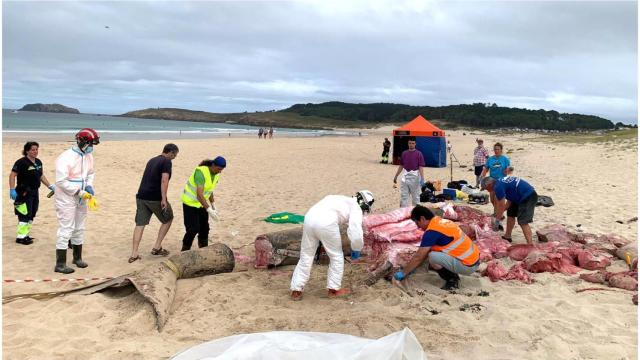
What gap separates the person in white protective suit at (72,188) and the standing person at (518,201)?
634 cm

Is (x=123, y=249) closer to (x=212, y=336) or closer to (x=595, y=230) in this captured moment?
(x=212, y=336)

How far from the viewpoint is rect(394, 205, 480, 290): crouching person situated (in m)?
5.51

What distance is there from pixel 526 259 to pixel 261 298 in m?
3.76

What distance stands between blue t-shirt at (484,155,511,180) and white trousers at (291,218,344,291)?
18.6ft

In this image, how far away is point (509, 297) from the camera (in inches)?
216

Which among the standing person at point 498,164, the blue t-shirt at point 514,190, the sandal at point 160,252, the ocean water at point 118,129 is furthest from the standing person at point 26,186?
the ocean water at point 118,129

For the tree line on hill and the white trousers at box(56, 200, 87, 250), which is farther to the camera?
the tree line on hill

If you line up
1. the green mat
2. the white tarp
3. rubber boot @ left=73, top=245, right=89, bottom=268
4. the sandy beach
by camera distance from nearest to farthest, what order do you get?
the white tarp
the sandy beach
rubber boot @ left=73, top=245, right=89, bottom=268
the green mat

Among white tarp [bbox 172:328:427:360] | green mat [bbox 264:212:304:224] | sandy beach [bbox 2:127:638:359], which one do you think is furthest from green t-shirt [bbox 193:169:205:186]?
white tarp [bbox 172:328:427:360]

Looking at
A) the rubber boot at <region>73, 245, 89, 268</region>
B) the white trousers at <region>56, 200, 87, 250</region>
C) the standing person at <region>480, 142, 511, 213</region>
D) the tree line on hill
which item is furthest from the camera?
the tree line on hill

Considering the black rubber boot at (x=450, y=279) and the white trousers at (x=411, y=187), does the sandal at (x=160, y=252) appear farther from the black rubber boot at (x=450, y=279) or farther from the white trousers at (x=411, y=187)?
the white trousers at (x=411, y=187)

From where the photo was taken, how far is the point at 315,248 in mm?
5430

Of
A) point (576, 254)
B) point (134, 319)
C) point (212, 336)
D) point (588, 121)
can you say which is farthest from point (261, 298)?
point (588, 121)

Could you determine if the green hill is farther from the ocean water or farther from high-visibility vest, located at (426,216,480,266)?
high-visibility vest, located at (426,216,480,266)
